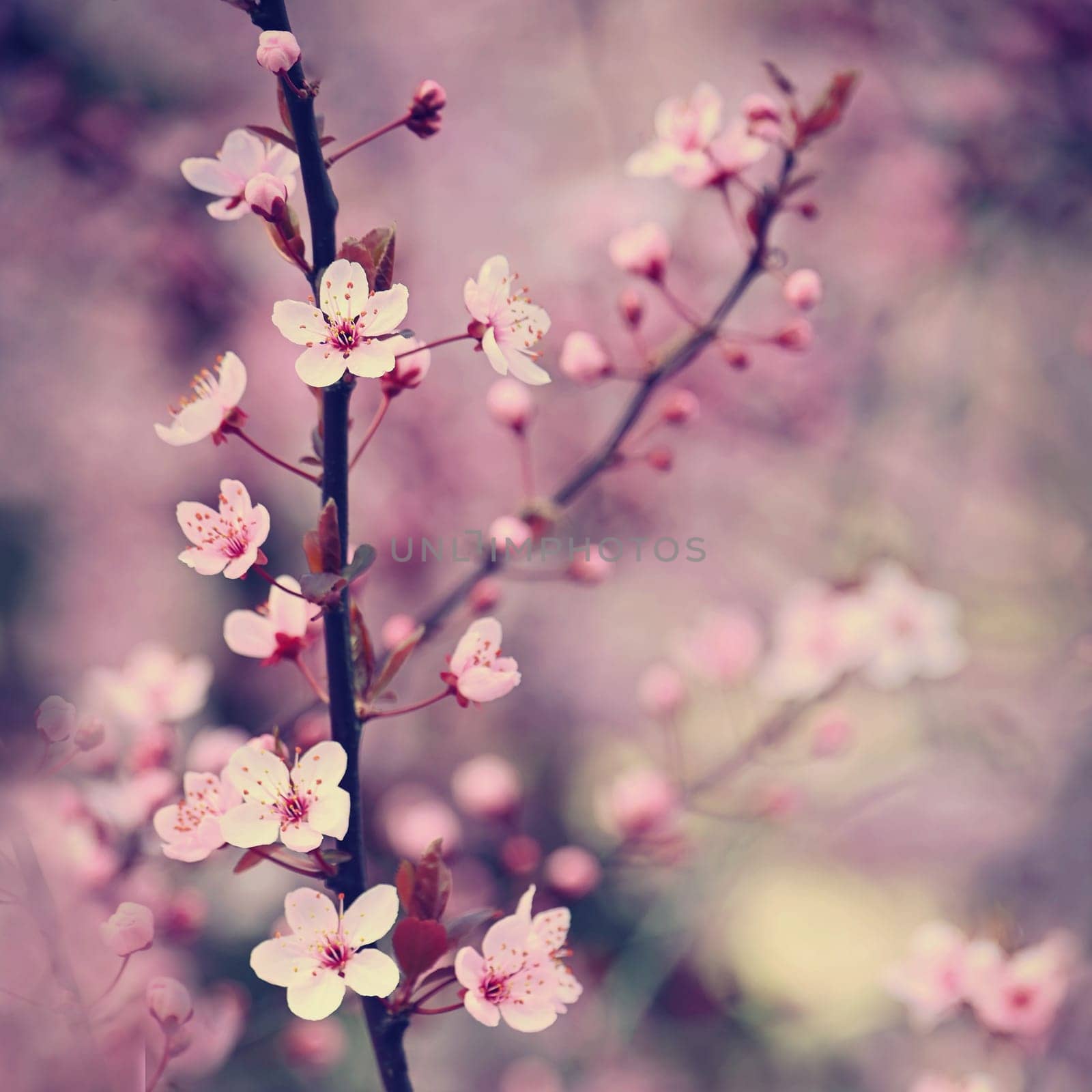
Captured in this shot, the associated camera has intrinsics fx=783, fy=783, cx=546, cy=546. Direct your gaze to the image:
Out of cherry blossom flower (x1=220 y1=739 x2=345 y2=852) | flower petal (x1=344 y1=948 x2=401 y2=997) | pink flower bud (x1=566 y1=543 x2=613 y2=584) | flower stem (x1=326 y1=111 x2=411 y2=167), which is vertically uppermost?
flower stem (x1=326 y1=111 x2=411 y2=167)

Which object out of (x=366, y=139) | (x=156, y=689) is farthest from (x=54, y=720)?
(x=366, y=139)

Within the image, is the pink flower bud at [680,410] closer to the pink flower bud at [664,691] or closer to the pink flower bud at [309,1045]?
the pink flower bud at [664,691]

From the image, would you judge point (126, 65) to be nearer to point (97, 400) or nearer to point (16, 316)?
point (16, 316)

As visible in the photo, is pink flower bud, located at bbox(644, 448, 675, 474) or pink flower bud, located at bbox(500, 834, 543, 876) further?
pink flower bud, located at bbox(500, 834, 543, 876)

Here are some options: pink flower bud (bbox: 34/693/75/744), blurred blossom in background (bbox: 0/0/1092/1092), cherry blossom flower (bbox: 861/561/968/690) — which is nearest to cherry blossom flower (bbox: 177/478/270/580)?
pink flower bud (bbox: 34/693/75/744)

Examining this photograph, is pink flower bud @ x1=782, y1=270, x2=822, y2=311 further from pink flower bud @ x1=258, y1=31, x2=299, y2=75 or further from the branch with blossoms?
pink flower bud @ x1=258, y1=31, x2=299, y2=75

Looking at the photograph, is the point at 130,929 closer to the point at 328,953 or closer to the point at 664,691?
the point at 328,953

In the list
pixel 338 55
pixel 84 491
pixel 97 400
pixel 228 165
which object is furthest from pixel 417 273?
pixel 228 165
